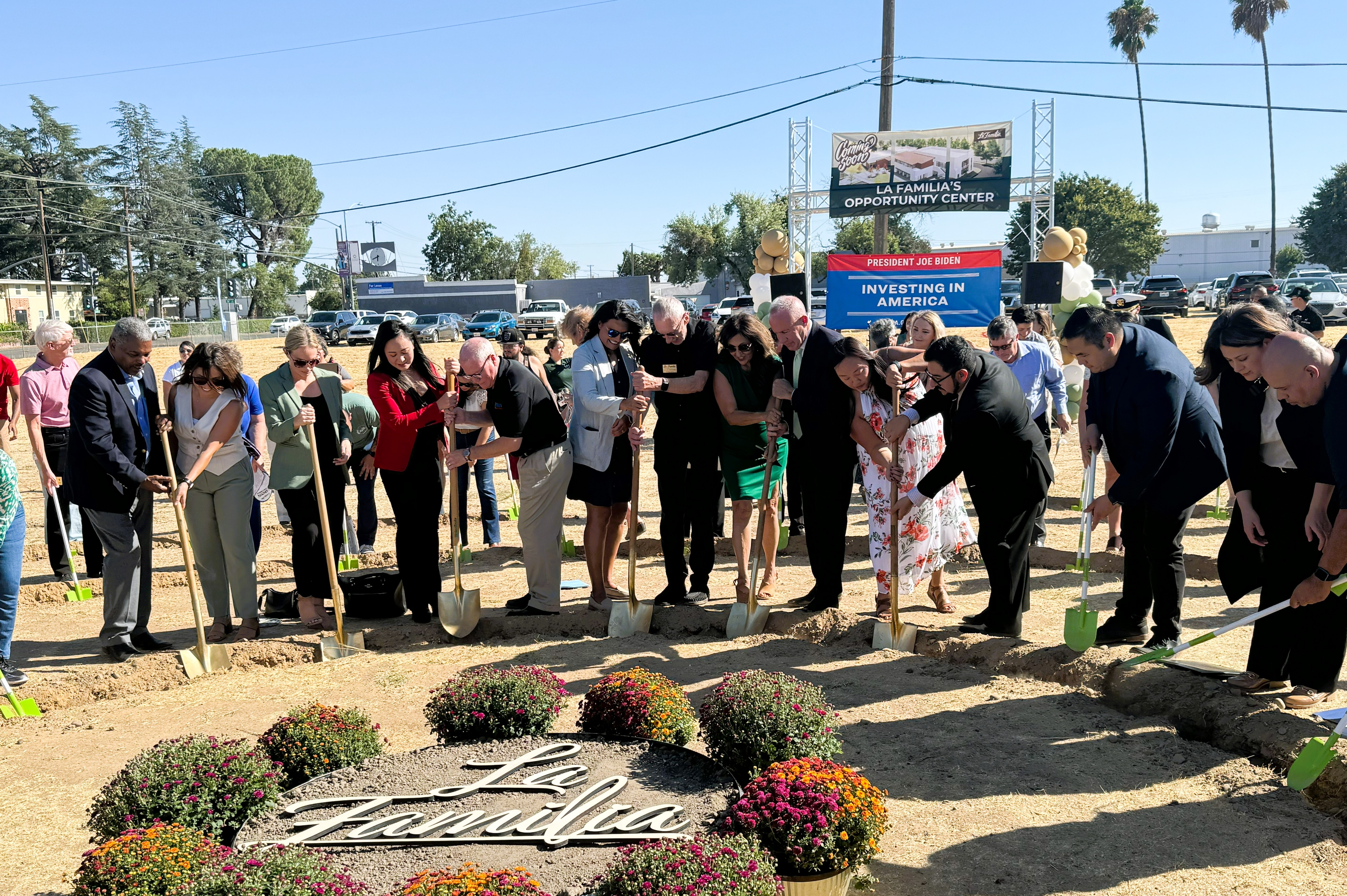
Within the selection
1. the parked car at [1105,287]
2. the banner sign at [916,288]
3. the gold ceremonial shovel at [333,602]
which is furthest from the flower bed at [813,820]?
the parked car at [1105,287]

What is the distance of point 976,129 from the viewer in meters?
22.4

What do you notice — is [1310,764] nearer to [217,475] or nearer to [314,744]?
[314,744]

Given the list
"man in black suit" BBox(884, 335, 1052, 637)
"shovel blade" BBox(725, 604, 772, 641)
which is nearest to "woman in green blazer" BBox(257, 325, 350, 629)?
"shovel blade" BBox(725, 604, 772, 641)

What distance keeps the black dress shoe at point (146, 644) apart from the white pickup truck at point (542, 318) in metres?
34.5

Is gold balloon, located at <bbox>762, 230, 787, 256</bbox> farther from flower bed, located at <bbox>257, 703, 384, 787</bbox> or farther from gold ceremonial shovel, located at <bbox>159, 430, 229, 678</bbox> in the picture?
flower bed, located at <bbox>257, 703, 384, 787</bbox>

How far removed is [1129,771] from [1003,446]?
6.26 feet

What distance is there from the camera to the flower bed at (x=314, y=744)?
171 inches

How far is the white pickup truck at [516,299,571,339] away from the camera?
4241 centimetres

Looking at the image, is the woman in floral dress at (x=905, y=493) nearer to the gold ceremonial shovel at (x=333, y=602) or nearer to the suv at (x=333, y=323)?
the gold ceremonial shovel at (x=333, y=602)

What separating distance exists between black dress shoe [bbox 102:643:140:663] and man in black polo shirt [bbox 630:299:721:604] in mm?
3430

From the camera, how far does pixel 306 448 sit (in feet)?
23.0

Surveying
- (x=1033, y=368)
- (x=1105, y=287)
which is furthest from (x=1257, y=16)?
Result: (x=1033, y=368)

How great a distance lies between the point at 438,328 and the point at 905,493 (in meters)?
36.9

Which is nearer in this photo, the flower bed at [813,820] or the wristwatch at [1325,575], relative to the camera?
the flower bed at [813,820]
